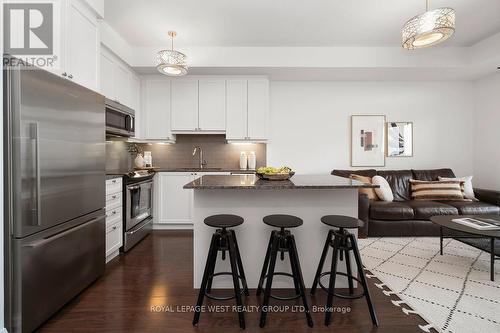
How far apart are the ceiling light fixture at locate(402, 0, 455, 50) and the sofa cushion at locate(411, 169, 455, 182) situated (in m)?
2.76

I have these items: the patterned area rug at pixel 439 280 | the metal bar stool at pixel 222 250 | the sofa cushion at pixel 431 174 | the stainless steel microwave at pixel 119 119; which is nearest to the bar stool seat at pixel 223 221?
the metal bar stool at pixel 222 250

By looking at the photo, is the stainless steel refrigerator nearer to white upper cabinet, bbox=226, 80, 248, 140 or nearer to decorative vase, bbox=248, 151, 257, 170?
white upper cabinet, bbox=226, 80, 248, 140

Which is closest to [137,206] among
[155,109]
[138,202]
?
[138,202]

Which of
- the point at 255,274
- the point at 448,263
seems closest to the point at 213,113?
the point at 255,274

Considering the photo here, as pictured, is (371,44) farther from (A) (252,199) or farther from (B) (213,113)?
(A) (252,199)

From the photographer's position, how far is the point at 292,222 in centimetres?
200

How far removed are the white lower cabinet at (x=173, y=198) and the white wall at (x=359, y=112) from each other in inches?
64.5

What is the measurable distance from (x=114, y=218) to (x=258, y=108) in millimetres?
2842

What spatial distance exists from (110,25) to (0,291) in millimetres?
3274

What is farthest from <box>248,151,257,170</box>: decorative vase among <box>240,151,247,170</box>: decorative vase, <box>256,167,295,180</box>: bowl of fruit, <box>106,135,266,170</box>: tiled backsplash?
<box>256,167,295,180</box>: bowl of fruit

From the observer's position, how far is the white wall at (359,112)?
190 inches

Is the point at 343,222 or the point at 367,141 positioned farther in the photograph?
the point at 367,141

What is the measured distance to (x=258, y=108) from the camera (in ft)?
14.6

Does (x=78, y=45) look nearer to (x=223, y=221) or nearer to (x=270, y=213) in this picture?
(x=223, y=221)
